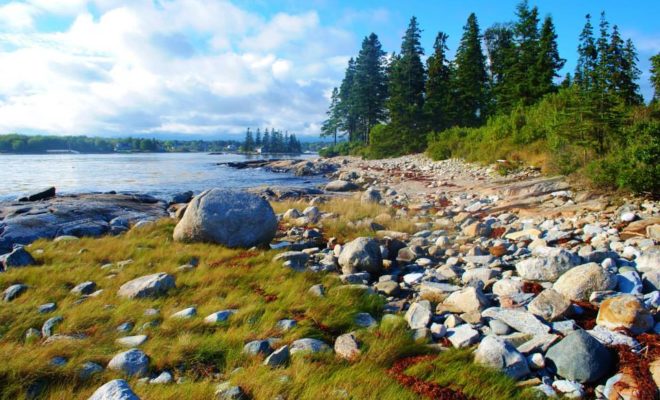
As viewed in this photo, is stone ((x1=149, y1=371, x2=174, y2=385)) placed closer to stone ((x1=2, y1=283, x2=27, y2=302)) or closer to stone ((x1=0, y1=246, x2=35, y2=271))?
stone ((x1=2, y1=283, x2=27, y2=302))

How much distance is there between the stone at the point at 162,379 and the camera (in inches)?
112

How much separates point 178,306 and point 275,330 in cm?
133

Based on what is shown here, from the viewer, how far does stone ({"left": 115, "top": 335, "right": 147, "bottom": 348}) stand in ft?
11.3

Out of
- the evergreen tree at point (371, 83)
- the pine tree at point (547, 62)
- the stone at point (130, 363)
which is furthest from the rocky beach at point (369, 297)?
the evergreen tree at point (371, 83)

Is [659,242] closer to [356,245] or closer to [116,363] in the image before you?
[356,245]

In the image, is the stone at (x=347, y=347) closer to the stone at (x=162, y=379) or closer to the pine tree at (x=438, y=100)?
the stone at (x=162, y=379)

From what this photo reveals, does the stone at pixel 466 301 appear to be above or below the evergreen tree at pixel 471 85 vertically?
below

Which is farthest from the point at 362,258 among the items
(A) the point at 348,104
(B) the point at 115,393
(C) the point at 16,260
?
(A) the point at 348,104

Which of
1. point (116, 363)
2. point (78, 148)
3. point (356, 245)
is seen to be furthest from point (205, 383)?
point (78, 148)

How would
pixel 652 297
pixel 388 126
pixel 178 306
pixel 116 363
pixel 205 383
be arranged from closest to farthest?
1. pixel 205 383
2. pixel 116 363
3. pixel 652 297
4. pixel 178 306
5. pixel 388 126

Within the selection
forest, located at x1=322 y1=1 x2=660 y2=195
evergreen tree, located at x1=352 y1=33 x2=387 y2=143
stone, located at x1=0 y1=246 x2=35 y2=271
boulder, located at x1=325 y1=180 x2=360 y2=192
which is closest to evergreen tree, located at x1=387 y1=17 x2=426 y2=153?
forest, located at x1=322 y1=1 x2=660 y2=195

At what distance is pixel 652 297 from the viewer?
407 cm

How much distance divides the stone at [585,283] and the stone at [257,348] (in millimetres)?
3379

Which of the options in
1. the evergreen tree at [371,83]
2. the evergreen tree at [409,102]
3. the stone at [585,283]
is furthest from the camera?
the evergreen tree at [371,83]
